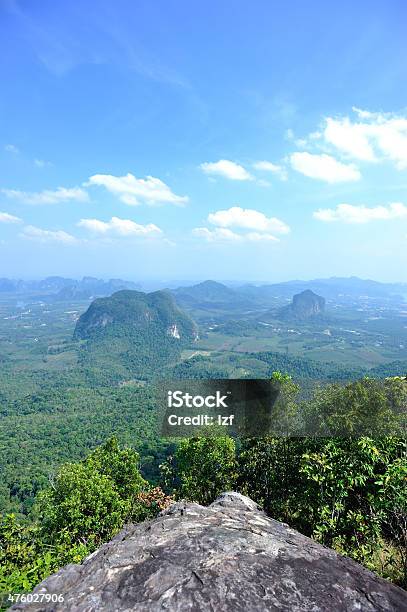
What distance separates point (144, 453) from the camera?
45.4m

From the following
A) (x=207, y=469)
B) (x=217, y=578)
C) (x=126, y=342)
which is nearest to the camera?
(x=217, y=578)

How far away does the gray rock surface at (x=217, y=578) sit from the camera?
4.53 m

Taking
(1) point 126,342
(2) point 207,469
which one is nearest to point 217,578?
(2) point 207,469

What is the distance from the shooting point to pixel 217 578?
4879 mm

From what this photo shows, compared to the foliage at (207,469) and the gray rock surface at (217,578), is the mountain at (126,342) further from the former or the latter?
the gray rock surface at (217,578)

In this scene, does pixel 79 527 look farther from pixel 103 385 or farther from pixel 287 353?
pixel 287 353

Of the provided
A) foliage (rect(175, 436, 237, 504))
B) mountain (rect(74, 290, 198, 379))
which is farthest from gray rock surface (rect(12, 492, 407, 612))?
mountain (rect(74, 290, 198, 379))

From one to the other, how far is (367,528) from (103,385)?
116m

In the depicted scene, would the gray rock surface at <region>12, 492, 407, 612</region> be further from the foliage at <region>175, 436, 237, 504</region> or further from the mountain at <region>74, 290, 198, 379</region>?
the mountain at <region>74, 290, 198, 379</region>

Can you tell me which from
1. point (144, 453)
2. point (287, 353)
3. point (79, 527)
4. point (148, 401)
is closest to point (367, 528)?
point (79, 527)

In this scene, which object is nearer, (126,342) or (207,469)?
(207,469)

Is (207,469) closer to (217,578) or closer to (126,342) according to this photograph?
(217,578)

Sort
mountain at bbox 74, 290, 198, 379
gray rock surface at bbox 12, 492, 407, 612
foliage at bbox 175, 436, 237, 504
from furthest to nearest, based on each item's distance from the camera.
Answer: mountain at bbox 74, 290, 198, 379
foliage at bbox 175, 436, 237, 504
gray rock surface at bbox 12, 492, 407, 612

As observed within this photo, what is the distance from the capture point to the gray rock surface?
4.53m
